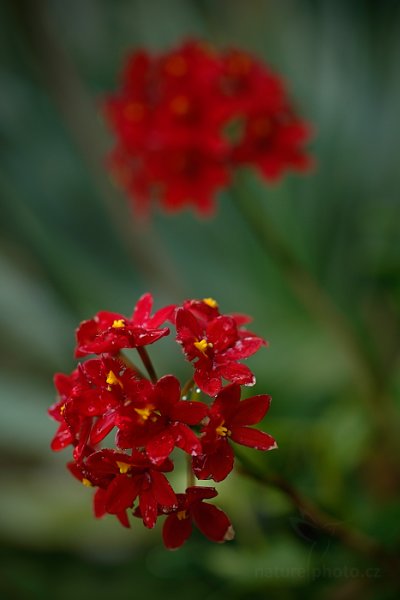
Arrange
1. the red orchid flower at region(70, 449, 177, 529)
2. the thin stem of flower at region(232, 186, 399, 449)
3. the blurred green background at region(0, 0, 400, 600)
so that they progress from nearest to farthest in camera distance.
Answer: the red orchid flower at region(70, 449, 177, 529), the blurred green background at region(0, 0, 400, 600), the thin stem of flower at region(232, 186, 399, 449)

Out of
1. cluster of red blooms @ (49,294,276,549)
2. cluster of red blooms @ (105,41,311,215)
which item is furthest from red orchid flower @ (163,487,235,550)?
cluster of red blooms @ (105,41,311,215)

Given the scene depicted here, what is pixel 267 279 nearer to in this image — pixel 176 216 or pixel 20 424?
pixel 176 216

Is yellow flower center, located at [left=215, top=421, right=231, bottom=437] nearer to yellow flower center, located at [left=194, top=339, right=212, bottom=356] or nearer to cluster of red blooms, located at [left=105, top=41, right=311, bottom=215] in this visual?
yellow flower center, located at [left=194, top=339, right=212, bottom=356]

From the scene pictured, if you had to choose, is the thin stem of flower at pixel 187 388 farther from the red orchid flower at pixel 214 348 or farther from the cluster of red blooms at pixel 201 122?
the cluster of red blooms at pixel 201 122

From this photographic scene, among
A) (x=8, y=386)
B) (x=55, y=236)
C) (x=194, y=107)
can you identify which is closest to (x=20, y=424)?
(x=8, y=386)

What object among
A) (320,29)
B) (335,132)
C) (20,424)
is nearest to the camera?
(20,424)

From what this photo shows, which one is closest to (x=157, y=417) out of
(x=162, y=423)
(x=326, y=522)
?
(x=162, y=423)

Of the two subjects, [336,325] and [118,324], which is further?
A: [336,325]

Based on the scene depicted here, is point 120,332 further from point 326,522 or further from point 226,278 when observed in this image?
point 226,278
